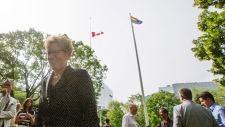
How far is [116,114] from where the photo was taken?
184 ft

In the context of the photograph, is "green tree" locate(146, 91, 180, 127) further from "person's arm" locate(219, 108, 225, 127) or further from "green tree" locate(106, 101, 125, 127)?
"person's arm" locate(219, 108, 225, 127)

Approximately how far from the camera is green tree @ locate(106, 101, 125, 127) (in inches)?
2165

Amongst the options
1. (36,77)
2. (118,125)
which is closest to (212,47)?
(36,77)

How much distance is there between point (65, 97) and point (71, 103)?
0.28 feet

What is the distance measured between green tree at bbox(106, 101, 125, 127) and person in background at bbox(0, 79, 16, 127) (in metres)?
52.5

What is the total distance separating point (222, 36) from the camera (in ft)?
40.0

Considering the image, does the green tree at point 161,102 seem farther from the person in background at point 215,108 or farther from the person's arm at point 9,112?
the person's arm at point 9,112

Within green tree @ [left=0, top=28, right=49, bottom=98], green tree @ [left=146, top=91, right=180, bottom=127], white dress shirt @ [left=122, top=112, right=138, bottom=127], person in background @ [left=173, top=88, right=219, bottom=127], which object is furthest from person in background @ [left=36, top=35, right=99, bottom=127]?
green tree @ [left=146, top=91, right=180, bottom=127]

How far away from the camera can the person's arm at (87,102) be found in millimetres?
1604

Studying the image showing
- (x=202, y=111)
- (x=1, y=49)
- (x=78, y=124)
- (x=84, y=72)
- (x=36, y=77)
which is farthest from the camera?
(x=36, y=77)

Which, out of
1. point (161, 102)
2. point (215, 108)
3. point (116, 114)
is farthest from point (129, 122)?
point (116, 114)

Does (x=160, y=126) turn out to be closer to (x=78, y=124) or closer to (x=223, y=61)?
(x=78, y=124)

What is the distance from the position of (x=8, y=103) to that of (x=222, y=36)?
12.6 metres

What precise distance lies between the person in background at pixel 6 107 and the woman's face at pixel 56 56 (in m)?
3.00
